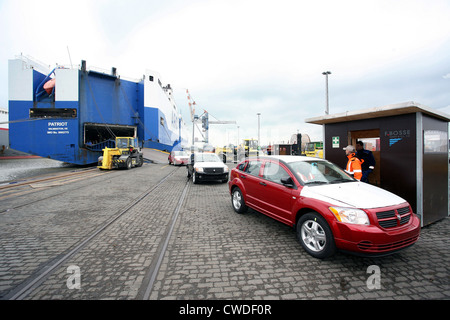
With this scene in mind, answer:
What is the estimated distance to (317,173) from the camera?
402cm

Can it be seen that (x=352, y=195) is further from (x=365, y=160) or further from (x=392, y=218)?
(x=365, y=160)

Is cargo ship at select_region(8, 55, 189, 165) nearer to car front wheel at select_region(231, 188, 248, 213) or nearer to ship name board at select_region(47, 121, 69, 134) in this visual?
ship name board at select_region(47, 121, 69, 134)

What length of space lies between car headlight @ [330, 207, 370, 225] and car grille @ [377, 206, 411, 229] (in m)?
0.20

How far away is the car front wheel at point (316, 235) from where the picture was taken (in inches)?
117

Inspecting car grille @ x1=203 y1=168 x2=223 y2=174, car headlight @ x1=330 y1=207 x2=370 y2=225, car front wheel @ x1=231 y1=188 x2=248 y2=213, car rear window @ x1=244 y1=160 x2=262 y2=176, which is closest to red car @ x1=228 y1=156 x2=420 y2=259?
car headlight @ x1=330 y1=207 x2=370 y2=225

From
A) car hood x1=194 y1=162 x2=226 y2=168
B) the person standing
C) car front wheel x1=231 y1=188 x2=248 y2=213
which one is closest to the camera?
car front wheel x1=231 y1=188 x2=248 y2=213

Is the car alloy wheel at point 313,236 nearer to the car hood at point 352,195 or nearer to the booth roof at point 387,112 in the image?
the car hood at point 352,195

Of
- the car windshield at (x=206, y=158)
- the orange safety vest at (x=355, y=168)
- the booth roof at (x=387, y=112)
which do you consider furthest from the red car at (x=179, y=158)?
the orange safety vest at (x=355, y=168)

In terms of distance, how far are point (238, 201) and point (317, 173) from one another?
2.24 m

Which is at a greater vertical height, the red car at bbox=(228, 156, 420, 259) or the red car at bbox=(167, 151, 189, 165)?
the red car at bbox=(167, 151, 189, 165)

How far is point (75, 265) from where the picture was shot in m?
2.95

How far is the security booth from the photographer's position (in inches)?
180

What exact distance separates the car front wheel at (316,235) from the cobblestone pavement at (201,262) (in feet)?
0.49
